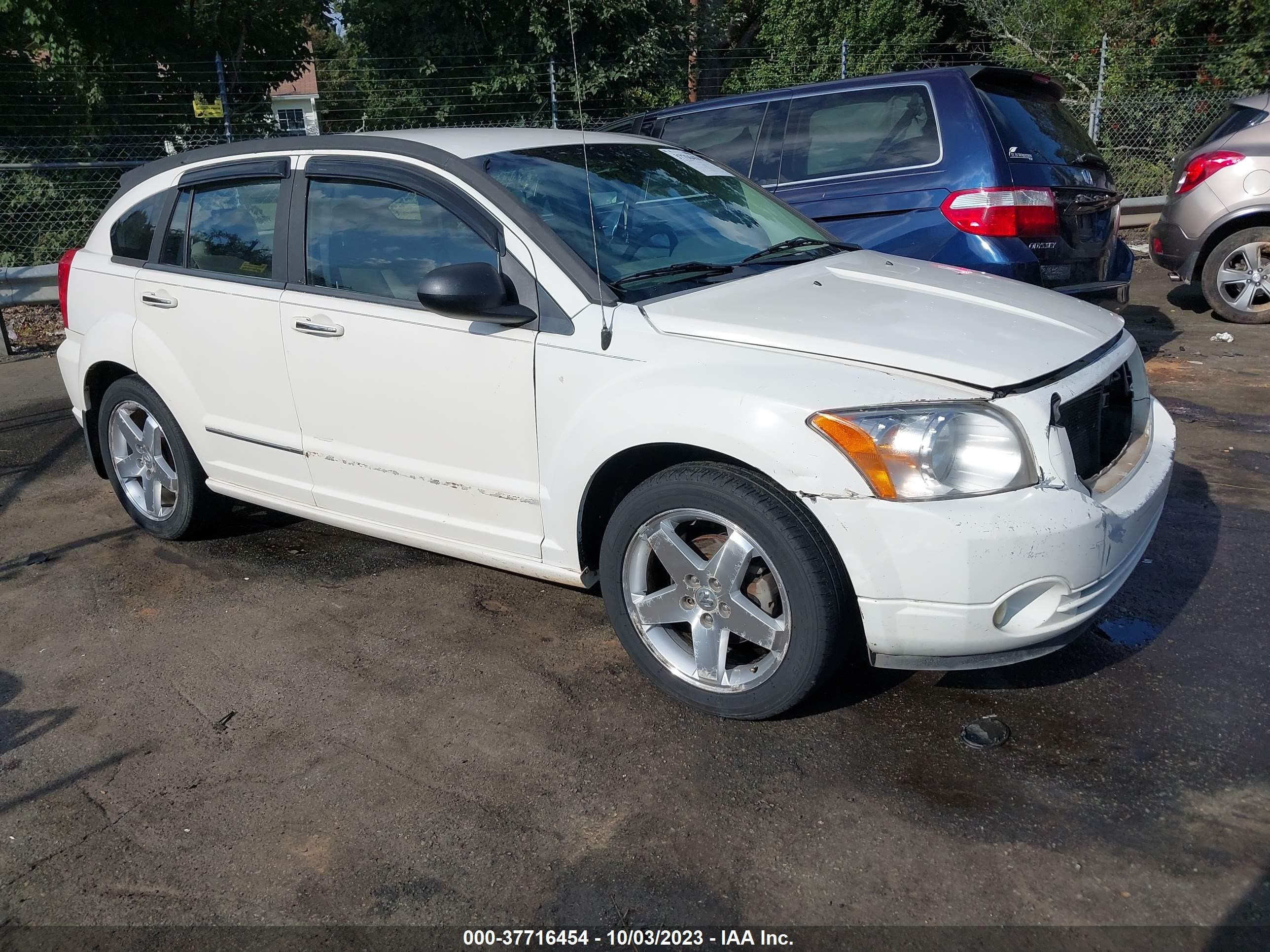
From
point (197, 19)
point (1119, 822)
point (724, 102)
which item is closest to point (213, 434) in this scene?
point (1119, 822)

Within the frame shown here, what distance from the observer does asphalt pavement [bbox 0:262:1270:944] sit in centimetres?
262

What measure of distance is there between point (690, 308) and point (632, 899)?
5.66 feet

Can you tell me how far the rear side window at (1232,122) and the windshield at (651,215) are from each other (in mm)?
5632

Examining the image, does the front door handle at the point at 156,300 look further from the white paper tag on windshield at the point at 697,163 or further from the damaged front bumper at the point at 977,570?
the damaged front bumper at the point at 977,570

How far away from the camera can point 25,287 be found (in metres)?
9.45

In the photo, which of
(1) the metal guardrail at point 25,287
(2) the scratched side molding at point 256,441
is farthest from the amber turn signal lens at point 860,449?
(1) the metal guardrail at point 25,287

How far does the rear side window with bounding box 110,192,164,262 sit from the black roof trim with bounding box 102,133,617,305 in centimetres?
28

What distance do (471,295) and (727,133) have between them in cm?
439

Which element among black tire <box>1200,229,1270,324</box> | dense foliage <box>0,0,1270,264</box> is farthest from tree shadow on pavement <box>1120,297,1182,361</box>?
dense foliage <box>0,0,1270,264</box>

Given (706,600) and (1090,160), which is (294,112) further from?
(706,600)

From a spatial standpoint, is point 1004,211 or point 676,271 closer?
point 676,271

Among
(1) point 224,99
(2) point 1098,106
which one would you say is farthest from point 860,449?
(2) point 1098,106

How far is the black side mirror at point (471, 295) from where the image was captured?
135 inches

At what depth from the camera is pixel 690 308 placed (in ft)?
11.1
